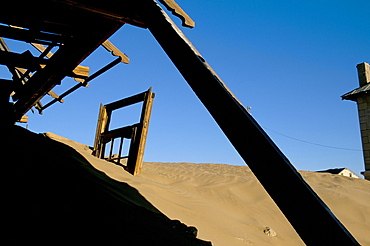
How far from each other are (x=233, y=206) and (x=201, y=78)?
14.0 feet

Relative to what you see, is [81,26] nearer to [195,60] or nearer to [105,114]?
[195,60]

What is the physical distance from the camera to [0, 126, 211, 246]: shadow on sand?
156 centimetres

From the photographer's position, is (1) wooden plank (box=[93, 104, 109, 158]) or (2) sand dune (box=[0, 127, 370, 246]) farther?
(1) wooden plank (box=[93, 104, 109, 158])

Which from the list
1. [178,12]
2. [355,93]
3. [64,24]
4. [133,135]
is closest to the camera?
[178,12]

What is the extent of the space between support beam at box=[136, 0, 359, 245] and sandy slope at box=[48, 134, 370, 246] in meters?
2.08

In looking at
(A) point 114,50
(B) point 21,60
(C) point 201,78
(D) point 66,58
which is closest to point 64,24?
(D) point 66,58

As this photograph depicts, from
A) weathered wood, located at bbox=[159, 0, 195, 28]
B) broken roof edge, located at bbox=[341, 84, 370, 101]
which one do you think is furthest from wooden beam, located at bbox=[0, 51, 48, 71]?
broken roof edge, located at bbox=[341, 84, 370, 101]

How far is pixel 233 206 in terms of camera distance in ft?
16.6

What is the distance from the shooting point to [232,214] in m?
4.60

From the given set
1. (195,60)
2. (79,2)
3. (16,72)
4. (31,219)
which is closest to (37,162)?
(31,219)

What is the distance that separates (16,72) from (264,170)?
6.72 m

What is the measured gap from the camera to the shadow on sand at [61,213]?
1562 mm

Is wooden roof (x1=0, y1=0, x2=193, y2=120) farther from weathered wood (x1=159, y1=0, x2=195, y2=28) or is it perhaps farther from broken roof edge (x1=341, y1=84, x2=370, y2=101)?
broken roof edge (x1=341, y1=84, x2=370, y2=101)

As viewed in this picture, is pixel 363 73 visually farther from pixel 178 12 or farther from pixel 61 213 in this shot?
pixel 61 213
